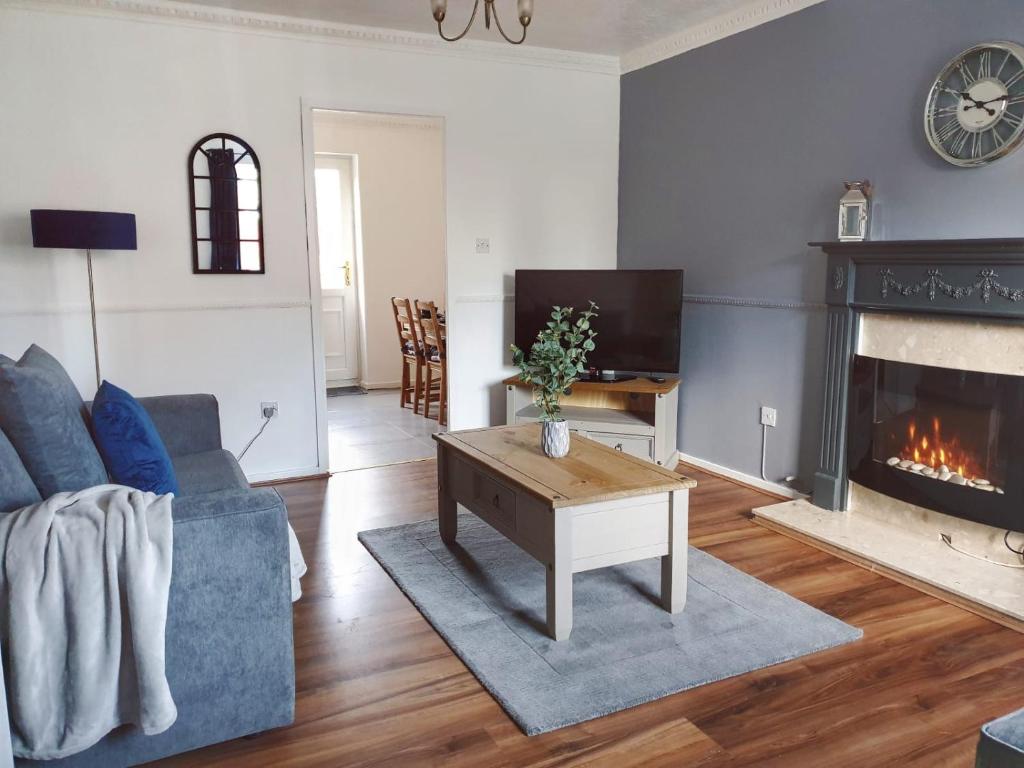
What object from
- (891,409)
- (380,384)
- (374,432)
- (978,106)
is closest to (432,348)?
(374,432)

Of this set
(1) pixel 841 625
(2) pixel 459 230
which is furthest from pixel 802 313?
(2) pixel 459 230

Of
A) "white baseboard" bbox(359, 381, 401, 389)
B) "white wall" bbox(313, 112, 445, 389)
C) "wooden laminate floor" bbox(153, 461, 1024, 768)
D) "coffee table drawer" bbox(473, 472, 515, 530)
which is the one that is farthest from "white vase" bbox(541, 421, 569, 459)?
"white baseboard" bbox(359, 381, 401, 389)

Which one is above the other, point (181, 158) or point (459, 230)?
point (181, 158)

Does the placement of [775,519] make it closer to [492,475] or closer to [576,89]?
[492,475]

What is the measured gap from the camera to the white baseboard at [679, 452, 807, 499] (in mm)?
4180

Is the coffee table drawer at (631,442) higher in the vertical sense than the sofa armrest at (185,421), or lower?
lower

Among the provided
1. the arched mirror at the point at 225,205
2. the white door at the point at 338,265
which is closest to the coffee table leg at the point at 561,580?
the arched mirror at the point at 225,205

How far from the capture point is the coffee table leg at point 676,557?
8.98 ft

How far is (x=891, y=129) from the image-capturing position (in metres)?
3.49

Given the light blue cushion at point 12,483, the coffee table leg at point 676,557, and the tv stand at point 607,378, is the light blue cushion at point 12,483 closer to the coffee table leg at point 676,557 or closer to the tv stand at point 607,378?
the coffee table leg at point 676,557

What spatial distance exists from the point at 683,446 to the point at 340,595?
2681 mm

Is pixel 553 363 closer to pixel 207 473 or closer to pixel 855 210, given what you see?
pixel 207 473

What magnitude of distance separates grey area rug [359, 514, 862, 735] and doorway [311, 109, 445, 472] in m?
3.90

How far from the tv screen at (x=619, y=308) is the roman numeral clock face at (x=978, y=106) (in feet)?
5.33
